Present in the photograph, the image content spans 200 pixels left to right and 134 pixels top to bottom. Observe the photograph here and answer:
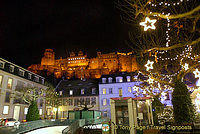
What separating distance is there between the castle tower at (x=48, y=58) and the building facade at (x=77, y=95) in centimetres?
6545

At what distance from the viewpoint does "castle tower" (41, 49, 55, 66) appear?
4215 inches

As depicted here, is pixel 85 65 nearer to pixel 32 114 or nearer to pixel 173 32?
pixel 32 114

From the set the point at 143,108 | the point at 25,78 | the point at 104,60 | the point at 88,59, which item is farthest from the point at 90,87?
the point at 88,59

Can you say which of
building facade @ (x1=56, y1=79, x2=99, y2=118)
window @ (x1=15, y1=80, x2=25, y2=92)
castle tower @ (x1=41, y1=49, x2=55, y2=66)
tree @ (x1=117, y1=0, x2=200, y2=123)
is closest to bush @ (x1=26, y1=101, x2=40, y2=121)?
window @ (x1=15, y1=80, x2=25, y2=92)

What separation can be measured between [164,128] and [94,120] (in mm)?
13804

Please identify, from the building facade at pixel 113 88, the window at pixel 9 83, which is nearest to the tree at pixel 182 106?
the building facade at pixel 113 88

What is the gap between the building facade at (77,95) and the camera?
42.5 metres

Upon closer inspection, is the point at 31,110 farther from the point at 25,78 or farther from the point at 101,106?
the point at 101,106

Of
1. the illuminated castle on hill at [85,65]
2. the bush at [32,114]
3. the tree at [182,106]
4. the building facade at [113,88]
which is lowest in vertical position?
the bush at [32,114]

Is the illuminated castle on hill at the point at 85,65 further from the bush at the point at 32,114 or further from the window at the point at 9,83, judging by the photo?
the bush at the point at 32,114

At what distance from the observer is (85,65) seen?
341 feet

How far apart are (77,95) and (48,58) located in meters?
72.2

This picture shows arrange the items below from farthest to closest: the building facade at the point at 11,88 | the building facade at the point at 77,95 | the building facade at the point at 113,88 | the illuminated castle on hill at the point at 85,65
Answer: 1. the illuminated castle on hill at the point at 85,65
2. the building facade at the point at 77,95
3. the building facade at the point at 113,88
4. the building facade at the point at 11,88

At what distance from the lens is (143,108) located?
17.6m
